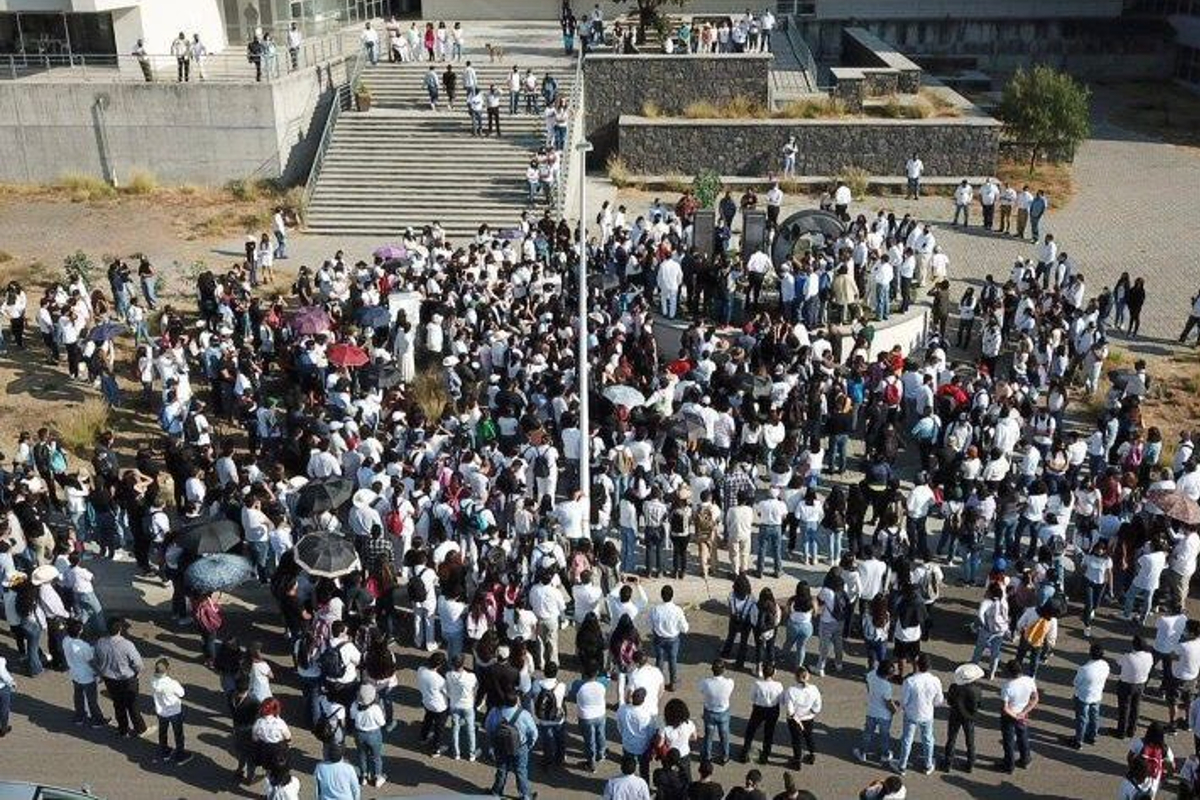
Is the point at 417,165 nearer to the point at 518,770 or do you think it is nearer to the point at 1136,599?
the point at 1136,599

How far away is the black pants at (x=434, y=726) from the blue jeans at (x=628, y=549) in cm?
370

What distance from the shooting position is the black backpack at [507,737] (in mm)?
11406

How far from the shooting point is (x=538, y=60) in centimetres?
3675

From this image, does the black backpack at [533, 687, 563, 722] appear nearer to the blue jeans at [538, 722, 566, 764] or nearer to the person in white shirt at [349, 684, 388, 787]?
the blue jeans at [538, 722, 566, 764]

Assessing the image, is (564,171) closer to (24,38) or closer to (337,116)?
(337,116)

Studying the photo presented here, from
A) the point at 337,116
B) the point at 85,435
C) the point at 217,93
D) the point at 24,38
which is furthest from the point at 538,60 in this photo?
the point at 85,435

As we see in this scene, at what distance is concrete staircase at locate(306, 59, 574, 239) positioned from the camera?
100ft

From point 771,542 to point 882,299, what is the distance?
7.67 meters

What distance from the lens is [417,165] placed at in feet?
105

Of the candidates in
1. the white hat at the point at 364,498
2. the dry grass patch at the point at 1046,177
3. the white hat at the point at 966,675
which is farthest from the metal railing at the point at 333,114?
the white hat at the point at 966,675

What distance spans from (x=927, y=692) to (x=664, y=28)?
28671 millimetres

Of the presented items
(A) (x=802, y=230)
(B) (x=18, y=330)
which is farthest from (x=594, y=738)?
(B) (x=18, y=330)

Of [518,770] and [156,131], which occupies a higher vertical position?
[156,131]

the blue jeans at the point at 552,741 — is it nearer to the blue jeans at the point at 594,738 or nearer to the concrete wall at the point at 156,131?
the blue jeans at the point at 594,738
